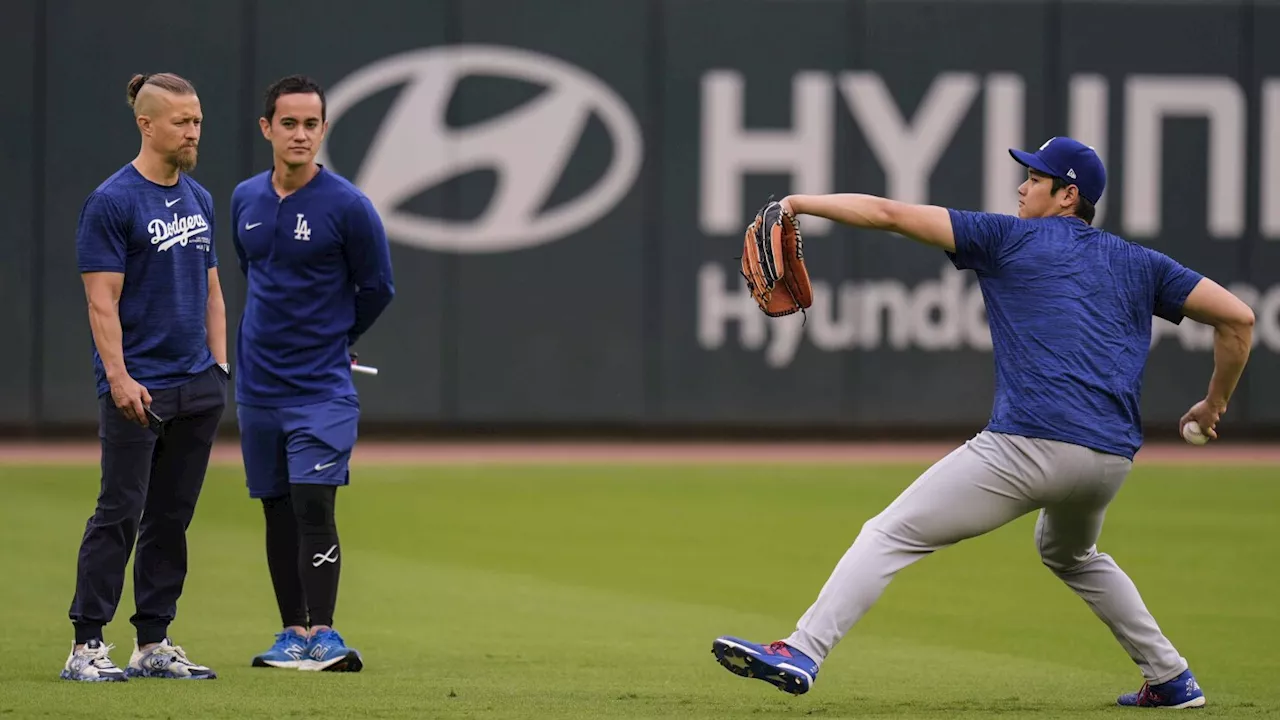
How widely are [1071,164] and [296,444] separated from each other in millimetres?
3398

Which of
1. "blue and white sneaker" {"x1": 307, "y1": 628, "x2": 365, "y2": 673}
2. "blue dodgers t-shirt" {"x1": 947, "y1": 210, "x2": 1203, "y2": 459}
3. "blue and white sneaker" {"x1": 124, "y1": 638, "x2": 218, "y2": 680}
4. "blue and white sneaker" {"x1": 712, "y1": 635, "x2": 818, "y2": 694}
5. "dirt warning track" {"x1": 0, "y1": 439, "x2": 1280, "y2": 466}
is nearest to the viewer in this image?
"blue and white sneaker" {"x1": 712, "y1": 635, "x2": 818, "y2": 694}

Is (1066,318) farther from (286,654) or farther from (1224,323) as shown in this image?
(286,654)

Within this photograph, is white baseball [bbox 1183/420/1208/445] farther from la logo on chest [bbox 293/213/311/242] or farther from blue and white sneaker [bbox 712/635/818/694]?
la logo on chest [bbox 293/213/311/242]

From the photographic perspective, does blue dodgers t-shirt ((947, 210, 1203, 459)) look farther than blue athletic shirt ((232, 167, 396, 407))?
No

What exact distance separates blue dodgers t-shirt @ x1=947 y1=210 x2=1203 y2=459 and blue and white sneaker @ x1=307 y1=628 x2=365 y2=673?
9.40 feet

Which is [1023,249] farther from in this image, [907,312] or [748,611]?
[907,312]

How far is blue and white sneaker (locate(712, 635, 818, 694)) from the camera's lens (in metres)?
6.33

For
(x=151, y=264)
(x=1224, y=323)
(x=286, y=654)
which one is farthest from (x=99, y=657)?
(x=1224, y=323)

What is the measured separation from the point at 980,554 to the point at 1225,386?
556cm

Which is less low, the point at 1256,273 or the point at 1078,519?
the point at 1256,273

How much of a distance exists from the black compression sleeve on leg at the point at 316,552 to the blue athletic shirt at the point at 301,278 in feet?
1.35

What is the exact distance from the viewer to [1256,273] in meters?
21.4

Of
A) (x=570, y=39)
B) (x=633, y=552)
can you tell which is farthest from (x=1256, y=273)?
(x=633, y=552)

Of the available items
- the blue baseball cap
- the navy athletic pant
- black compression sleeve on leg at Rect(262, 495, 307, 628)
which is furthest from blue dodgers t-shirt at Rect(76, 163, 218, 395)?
the blue baseball cap
